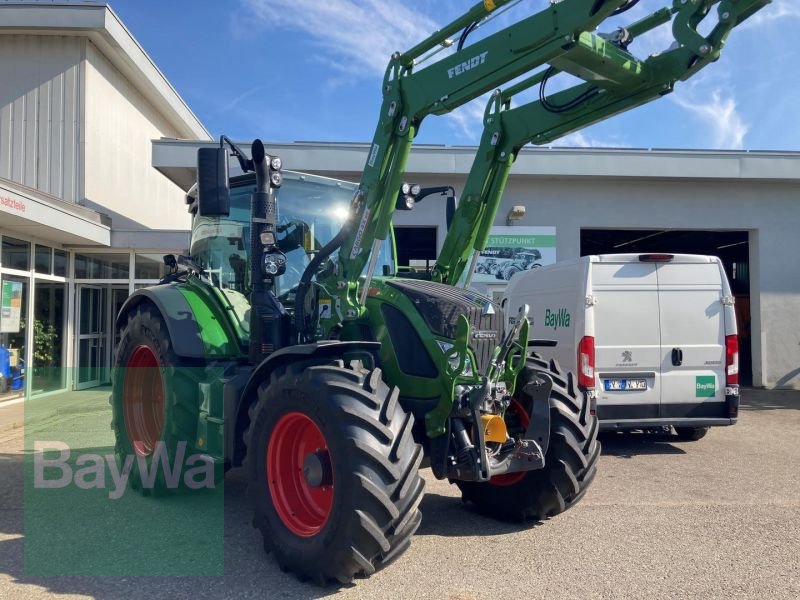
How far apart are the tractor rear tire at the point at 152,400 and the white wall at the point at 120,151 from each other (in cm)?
886

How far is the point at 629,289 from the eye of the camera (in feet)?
25.5

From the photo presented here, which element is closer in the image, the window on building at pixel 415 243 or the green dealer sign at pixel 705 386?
the green dealer sign at pixel 705 386

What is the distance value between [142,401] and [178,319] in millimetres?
1321

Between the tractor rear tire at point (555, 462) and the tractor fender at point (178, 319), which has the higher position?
the tractor fender at point (178, 319)

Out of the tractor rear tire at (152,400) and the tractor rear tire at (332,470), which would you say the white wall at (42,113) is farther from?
the tractor rear tire at (332,470)

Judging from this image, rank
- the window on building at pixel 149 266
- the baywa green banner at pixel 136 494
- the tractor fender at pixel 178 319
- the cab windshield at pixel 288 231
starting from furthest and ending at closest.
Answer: the window on building at pixel 149 266 → the cab windshield at pixel 288 231 → the tractor fender at pixel 178 319 → the baywa green banner at pixel 136 494

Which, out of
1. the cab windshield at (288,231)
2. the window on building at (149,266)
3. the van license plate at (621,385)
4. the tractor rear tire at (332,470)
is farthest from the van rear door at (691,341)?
the window on building at (149,266)

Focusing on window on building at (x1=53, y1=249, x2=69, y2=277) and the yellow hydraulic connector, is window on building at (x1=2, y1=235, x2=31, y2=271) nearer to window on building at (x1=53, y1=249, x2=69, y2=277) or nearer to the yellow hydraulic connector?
window on building at (x1=53, y1=249, x2=69, y2=277)

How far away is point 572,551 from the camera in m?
4.25

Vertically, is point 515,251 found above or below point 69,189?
below

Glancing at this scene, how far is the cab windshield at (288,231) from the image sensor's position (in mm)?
5227

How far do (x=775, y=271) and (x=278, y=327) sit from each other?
12937 millimetres

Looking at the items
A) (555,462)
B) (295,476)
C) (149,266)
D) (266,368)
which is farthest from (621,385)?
(149,266)

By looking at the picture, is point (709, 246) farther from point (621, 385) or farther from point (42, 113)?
point (42, 113)
